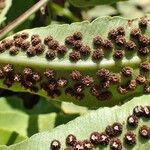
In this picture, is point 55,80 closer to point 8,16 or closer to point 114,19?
point 114,19

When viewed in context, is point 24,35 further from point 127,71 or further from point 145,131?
point 145,131

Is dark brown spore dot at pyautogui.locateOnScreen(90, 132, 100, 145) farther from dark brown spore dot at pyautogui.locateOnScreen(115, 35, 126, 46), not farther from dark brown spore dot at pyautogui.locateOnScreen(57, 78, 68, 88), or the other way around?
dark brown spore dot at pyautogui.locateOnScreen(115, 35, 126, 46)

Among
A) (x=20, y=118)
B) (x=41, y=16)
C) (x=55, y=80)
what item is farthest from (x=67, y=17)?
(x=55, y=80)

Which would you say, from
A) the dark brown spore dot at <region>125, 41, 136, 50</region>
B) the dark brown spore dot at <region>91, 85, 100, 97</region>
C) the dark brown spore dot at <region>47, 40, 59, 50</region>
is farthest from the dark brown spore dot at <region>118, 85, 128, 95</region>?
the dark brown spore dot at <region>47, 40, 59, 50</region>

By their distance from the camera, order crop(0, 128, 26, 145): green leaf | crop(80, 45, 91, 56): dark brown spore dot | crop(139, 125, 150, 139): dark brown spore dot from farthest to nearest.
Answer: crop(0, 128, 26, 145): green leaf
crop(80, 45, 91, 56): dark brown spore dot
crop(139, 125, 150, 139): dark brown spore dot

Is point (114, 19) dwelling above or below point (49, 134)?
above

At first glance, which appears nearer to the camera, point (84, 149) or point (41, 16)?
point (84, 149)

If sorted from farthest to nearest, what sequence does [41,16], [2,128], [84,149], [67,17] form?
1. [67,17]
2. [41,16]
3. [2,128]
4. [84,149]
